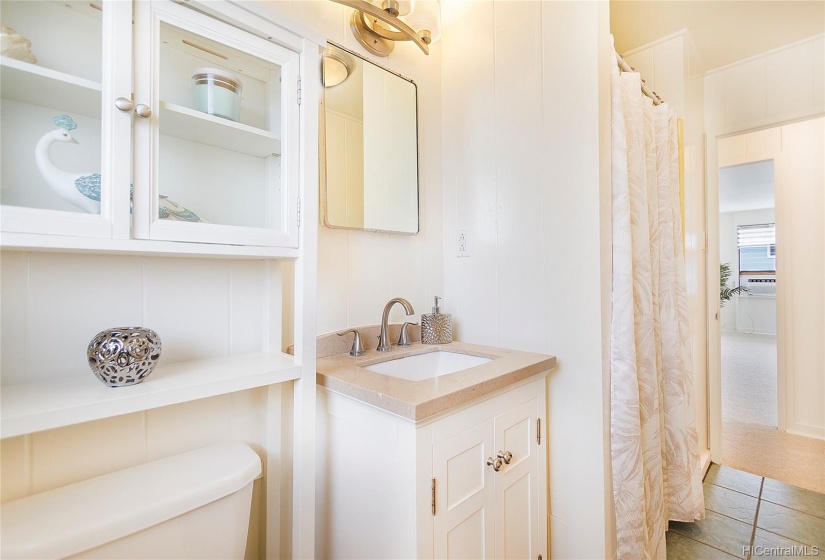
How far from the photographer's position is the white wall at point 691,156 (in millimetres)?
1921

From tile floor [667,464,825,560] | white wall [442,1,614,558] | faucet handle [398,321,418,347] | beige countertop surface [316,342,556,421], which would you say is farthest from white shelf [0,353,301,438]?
tile floor [667,464,825,560]

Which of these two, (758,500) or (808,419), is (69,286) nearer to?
(758,500)


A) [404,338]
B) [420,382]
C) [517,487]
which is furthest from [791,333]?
[420,382]

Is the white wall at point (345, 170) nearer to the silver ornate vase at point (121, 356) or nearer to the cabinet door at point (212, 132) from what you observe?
the cabinet door at point (212, 132)

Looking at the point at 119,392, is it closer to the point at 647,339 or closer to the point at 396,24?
the point at 396,24

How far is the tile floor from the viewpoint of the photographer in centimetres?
147

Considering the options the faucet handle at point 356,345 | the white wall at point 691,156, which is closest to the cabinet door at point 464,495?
the faucet handle at point 356,345

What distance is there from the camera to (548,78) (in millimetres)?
1278

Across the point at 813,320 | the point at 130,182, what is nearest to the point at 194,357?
the point at 130,182

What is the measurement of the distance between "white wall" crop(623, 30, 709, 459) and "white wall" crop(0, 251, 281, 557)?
2.16 m

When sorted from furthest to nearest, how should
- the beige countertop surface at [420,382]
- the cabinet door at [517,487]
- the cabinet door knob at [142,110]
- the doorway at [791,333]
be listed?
1. the doorway at [791,333]
2. the cabinet door at [517,487]
3. the beige countertop surface at [420,382]
4. the cabinet door knob at [142,110]

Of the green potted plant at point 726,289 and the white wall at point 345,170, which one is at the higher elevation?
the white wall at point 345,170

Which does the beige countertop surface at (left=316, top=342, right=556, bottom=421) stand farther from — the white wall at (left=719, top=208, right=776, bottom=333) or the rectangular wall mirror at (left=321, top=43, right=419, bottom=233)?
the white wall at (left=719, top=208, right=776, bottom=333)

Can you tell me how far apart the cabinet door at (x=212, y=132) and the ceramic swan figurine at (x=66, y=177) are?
0.22 ft
